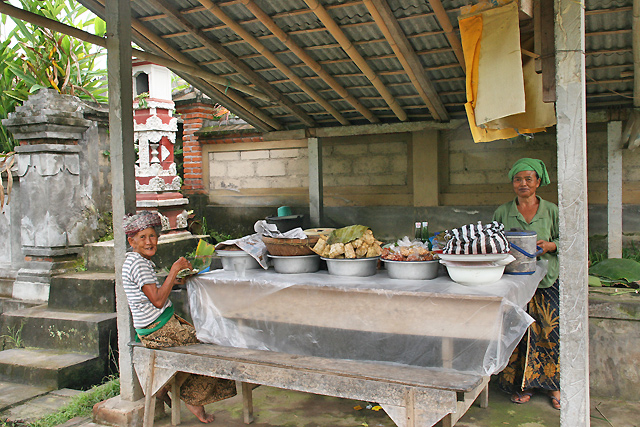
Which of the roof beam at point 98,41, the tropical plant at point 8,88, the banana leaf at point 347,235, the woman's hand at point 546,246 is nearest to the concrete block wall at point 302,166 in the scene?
the roof beam at point 98,41

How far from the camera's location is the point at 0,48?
771 centimetres

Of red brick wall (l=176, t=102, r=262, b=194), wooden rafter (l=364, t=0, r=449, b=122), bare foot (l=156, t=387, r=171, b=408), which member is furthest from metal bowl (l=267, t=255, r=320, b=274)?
red brick wall (l=176, t=102, r=262, b=194)

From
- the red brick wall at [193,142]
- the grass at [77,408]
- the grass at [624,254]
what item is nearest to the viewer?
the grass at [77,408]

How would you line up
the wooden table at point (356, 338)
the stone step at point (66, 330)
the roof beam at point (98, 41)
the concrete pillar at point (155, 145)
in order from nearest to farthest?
the wooden table at point (356, 338) < the roof beam at point (98, 41) < the stone step at point (66, 330) < the concrete pillar at point (155, 145)

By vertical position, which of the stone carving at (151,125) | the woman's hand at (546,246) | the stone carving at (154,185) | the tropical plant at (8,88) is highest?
the tropical plant at (8,88)

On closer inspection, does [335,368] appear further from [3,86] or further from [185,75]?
[3,86]

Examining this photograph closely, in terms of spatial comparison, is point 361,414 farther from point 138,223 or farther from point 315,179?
point 315,179

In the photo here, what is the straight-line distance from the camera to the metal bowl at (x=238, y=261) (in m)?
3.98

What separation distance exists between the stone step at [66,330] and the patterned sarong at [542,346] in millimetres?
4196

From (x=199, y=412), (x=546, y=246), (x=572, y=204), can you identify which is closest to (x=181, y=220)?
(x=199, y=412)

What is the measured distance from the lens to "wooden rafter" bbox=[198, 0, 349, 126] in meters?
4.62

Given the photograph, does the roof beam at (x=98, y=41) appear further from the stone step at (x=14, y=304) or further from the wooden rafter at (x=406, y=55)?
the stone step at (x=14, y=304)

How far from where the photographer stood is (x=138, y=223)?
3.70 m

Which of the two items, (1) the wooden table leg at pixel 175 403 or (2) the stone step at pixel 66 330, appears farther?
(2) the stone step at pixel 66 330
